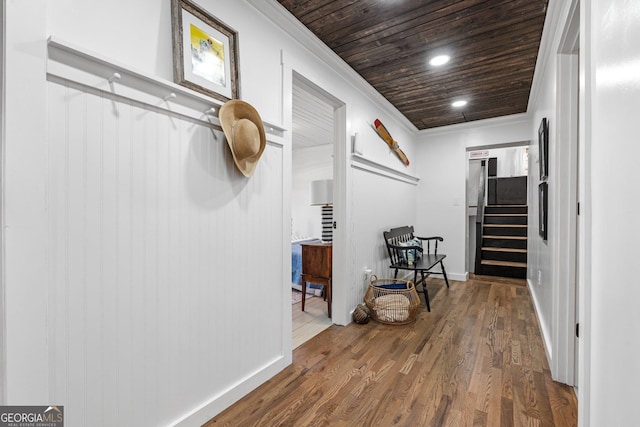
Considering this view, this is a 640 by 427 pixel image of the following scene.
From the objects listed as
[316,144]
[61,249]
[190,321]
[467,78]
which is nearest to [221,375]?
[190,321]

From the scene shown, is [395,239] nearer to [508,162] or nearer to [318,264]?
[318,264]

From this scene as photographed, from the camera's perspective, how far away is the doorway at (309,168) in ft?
9.01

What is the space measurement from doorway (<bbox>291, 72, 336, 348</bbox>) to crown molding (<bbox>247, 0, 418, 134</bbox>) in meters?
0.26

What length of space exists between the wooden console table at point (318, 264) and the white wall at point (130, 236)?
1.08 metres

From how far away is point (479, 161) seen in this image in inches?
244

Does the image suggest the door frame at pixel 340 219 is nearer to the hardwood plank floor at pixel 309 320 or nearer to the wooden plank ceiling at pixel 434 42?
the hardwood plank floor at pixel 309 320

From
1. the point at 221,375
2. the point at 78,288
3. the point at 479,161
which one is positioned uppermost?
the point at 479,161

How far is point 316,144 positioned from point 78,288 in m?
5.06

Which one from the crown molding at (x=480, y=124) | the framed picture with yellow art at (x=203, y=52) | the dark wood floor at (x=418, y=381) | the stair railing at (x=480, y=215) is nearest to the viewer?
the framed picture with yellow art at (x=203, y=52)

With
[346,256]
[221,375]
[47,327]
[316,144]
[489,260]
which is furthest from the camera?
[316,144]

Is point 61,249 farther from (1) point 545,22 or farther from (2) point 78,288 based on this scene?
(1) point 545,22

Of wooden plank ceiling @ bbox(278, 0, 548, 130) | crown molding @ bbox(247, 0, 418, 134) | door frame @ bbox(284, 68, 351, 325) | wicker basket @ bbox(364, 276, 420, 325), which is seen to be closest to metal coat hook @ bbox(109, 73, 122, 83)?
crown molding @ bbox(247, 0, 418, 134)

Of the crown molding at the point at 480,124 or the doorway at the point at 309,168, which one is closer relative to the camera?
the doorway at the point at 309,168

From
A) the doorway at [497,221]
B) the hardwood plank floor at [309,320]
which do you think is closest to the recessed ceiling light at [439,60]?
the doorway at [497,221]
